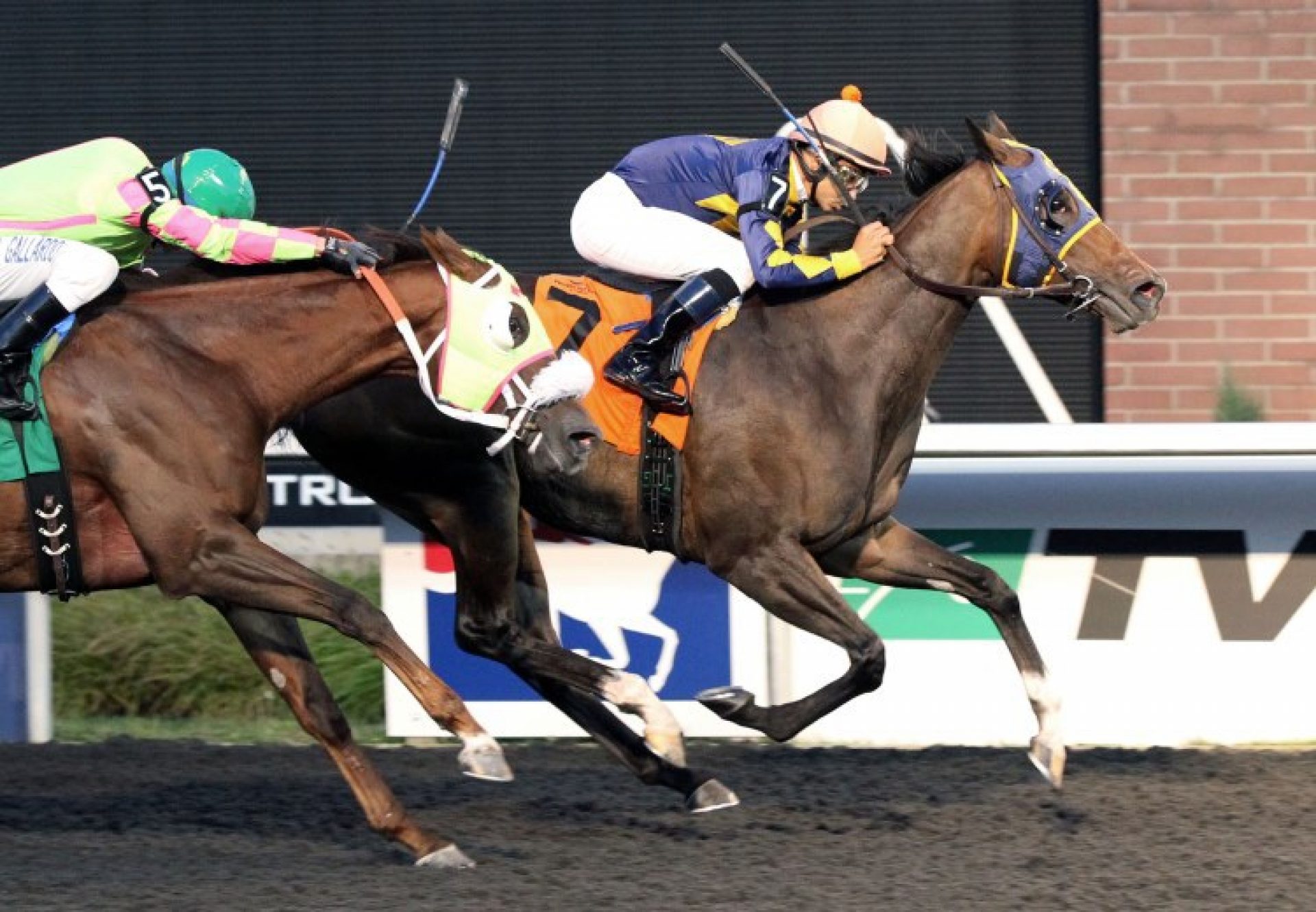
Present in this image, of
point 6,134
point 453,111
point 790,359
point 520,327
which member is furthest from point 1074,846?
point 6,134

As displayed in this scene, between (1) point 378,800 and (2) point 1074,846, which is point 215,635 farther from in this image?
(2) point 1074,846

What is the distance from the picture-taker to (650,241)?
5.81 meters

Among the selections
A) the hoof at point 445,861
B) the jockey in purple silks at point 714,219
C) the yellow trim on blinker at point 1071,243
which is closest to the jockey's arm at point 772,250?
the jockey in purple silks at point 714,219

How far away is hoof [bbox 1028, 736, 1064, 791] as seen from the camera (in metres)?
5.74

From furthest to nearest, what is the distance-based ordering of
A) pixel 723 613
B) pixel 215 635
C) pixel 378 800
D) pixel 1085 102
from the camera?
pixel 1085 102
pixel 215 635
pixel 723 613
pixel 378 800

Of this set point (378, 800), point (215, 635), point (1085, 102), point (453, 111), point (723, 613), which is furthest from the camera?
point (1085, 102)

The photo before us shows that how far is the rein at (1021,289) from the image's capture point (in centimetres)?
567

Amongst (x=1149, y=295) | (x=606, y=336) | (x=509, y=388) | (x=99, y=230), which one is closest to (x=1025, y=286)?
(x=1149, y=295)

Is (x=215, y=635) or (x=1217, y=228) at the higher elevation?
(x=1217, y=228)

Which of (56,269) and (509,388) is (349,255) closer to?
→ (509,388)

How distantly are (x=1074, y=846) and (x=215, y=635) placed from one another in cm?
330

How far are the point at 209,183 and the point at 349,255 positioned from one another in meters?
0.37

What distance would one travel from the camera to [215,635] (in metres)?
7.59

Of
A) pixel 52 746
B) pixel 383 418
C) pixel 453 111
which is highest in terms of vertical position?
pixel 453 111
